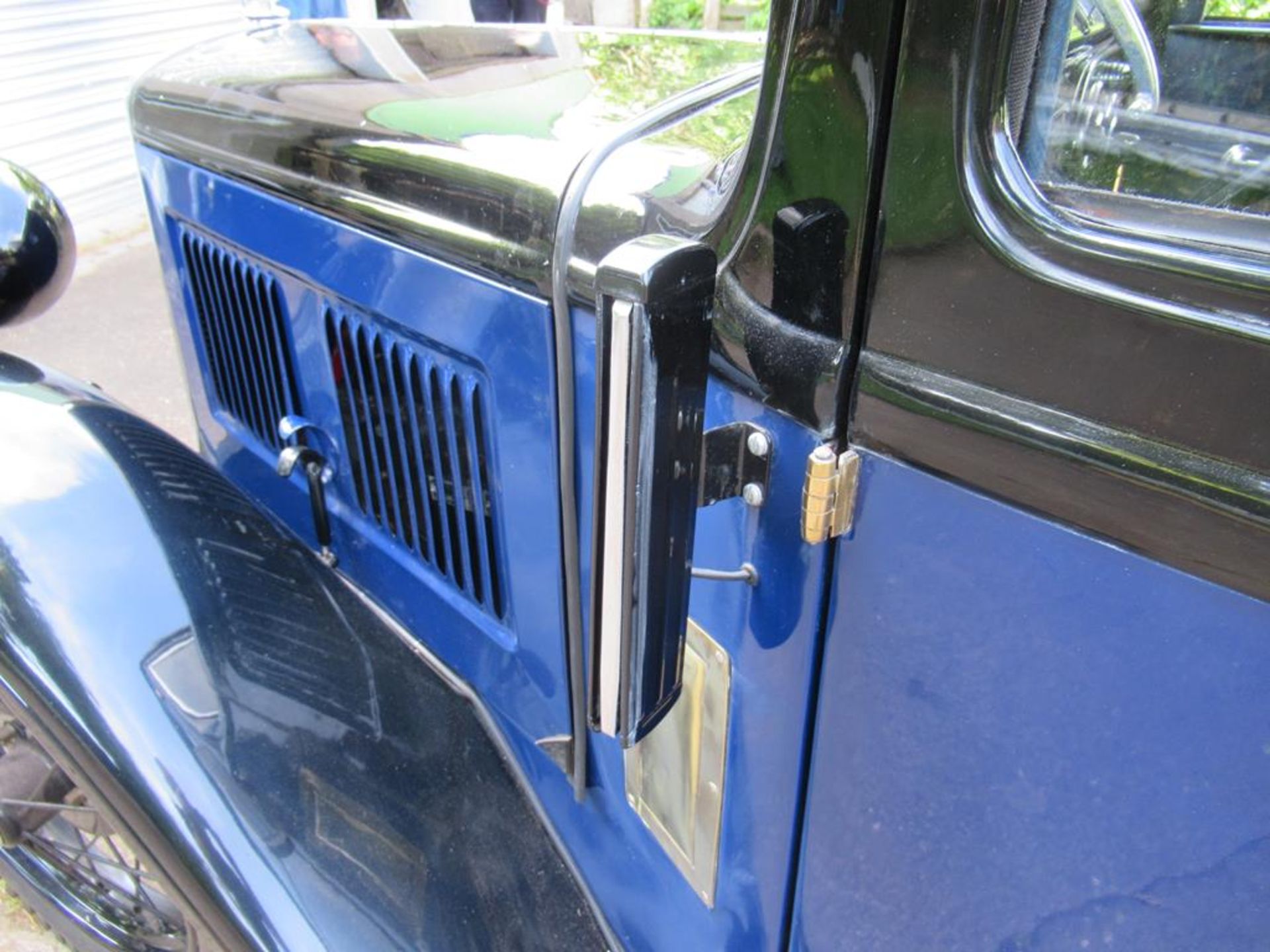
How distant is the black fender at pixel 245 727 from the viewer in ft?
3.38

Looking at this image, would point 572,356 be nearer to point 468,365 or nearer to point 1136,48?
point 468,365

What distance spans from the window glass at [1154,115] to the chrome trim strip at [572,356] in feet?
1.42

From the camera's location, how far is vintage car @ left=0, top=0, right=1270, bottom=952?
23.4 inches

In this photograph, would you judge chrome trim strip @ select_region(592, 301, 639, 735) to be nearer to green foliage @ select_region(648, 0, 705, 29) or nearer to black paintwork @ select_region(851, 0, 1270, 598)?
black paintwork @ select_region(851, 0, 1270, 598)

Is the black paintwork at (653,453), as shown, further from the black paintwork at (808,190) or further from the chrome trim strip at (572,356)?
the chrome trim strip at (572,356)

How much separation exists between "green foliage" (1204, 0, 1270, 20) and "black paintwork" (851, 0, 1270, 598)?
0.45 meters

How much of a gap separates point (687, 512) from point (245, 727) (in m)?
0.68

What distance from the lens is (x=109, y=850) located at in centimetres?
153

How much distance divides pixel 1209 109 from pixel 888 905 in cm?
69

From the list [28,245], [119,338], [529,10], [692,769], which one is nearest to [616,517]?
[692,769]

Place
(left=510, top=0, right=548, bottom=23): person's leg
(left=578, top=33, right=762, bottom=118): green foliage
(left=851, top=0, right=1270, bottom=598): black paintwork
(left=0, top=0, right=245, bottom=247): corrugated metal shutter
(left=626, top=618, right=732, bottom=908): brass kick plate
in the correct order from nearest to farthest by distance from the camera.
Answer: (left=851, top=0, right=1270, bottom=598): black paintwork, (left=626, top=618, right=732, bottom=908): brass kick plate, (left=578, top=33, right=762, bottom=118): green foliage, (left=0, top=0, right=245, bottom=247): corrugated metal shutter, (left=510, top=0, right=548, bottom=23): person's leg

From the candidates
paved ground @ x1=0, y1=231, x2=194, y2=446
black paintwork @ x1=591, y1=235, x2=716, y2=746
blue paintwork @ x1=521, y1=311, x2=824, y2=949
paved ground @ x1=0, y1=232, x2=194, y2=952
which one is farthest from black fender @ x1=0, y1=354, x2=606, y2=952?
paved ground @ x1=0, y1=231, x2=194, y2=446

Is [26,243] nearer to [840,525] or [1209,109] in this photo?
[840,525]

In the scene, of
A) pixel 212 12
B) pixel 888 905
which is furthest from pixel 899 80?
pixel 212 12
